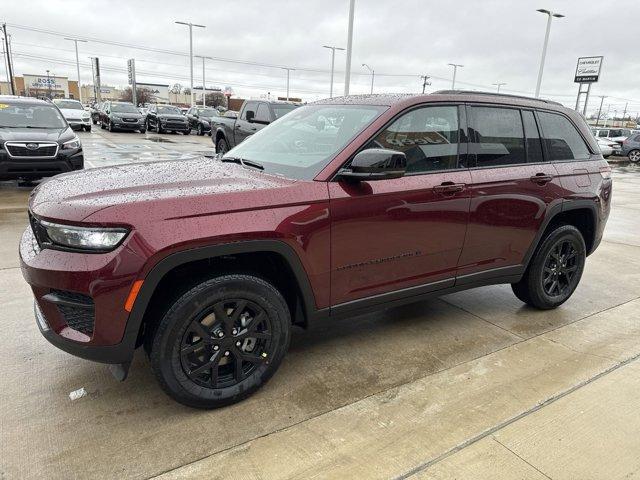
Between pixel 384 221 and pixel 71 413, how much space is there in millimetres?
2093

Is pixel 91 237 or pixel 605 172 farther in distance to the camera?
pixel 605 172

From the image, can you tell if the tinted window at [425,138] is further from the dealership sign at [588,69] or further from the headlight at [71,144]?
the dealership sign at [588,69]

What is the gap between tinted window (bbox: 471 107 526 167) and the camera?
355 cm

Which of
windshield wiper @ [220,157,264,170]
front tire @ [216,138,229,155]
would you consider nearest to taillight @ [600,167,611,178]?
windshield wiper @ [220,157,264,170]

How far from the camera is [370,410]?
277 centimetres

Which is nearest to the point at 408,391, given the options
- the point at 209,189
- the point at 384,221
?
the point at 384,221

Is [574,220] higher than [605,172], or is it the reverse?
[605,172]

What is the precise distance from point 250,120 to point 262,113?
399 mm

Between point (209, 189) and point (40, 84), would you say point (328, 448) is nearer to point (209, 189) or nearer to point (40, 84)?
point (209, 189)

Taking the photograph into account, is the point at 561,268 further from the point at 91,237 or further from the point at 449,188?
the point at 91,237

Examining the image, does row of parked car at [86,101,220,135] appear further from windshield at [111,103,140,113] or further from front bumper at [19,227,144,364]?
front bumper at [19,227,144,364]

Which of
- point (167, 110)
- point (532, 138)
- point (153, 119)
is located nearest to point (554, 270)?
point (532, 138)

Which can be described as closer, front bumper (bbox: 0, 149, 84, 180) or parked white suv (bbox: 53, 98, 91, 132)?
front bumper (bbox: 0, 149, 84, 180)

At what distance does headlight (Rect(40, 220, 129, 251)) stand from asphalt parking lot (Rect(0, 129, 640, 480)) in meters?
0.99
